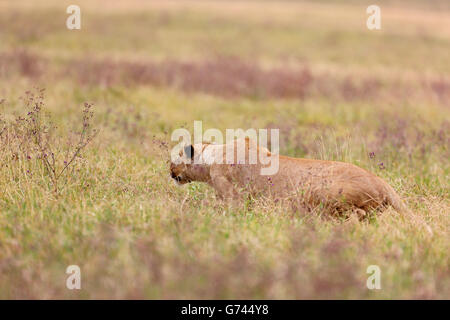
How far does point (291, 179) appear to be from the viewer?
22.0ft

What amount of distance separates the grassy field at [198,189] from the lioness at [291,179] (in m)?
0.19

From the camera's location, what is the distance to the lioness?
6.27 metres

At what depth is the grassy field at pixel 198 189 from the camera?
4645mm

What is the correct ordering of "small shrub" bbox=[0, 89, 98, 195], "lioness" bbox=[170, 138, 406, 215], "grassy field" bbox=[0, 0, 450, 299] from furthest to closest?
"small shrub" bbox=[0, 89, 98, 195]
"lioness" bbox=[170, 138, 406, 215]
"grassy field" bbox=[0, 0, 450, 299]

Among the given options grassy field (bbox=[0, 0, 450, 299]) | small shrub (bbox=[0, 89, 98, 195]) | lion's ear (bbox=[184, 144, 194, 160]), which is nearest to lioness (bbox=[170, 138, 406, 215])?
lion's ear (bbox=[184, 144, 194, 160])

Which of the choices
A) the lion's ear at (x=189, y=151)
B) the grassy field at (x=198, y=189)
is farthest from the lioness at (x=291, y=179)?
the grassy field at (x=198, y=189)

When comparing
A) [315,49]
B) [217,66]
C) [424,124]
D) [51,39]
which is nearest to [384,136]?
[424,124]

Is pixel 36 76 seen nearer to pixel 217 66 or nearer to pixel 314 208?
pixel 217 66

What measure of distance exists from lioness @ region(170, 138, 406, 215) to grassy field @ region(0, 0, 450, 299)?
0.19 metres

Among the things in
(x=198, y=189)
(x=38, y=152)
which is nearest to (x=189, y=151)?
(x=198, y=189)

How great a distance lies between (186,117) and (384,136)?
4571 millimetres

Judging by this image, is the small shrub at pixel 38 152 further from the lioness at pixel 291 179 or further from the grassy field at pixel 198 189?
the lioness at pixel 291 179

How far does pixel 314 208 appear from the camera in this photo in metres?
6.27

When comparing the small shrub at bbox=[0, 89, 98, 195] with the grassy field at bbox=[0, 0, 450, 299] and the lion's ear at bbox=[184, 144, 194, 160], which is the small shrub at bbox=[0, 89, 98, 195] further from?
the lion's ear at bbox=[184, 144, 194, 160]
